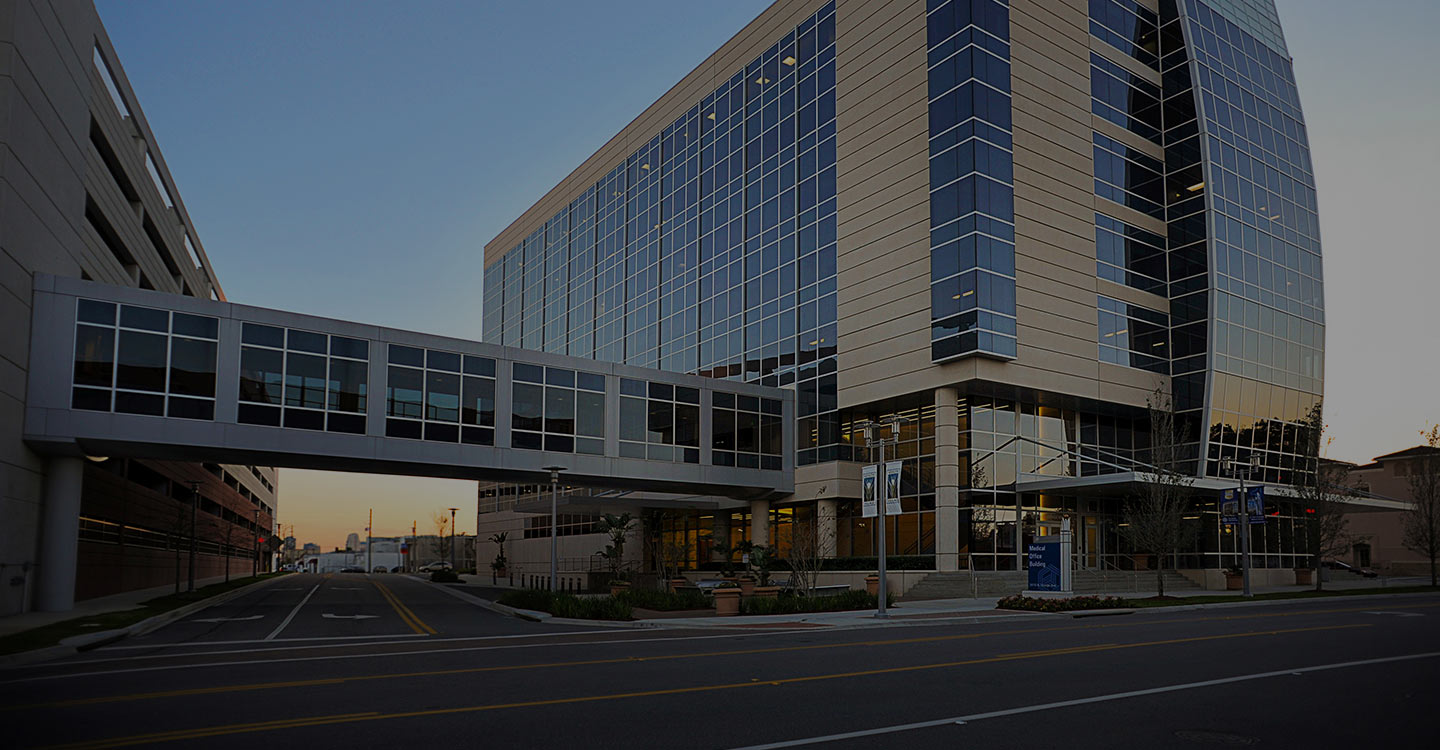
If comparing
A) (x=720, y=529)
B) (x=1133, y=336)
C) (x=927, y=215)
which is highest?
(x=927, y=215)

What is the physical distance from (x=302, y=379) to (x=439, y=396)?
17.1 ft

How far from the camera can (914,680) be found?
13266 mm

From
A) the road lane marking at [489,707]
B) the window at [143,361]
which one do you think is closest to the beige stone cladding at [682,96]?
the window at [143,361]

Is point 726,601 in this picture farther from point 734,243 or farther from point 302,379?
point 734,243

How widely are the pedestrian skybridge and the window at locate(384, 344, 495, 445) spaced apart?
6 centimetres

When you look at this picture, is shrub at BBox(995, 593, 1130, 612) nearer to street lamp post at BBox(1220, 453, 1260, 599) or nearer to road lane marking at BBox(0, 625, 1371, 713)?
road lane marking at BBox(0, 625, 1371, 713)

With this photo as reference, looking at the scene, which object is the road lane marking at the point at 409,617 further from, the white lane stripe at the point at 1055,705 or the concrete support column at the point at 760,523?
the concrete support column at the point at 760,523

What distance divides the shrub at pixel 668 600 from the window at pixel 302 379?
1275 cm

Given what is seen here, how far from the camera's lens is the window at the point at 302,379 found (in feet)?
111

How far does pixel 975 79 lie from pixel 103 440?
35935mm

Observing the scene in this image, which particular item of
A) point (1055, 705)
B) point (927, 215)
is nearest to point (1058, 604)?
point (927, 215)

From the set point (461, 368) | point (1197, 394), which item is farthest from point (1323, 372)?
point (461, 368)

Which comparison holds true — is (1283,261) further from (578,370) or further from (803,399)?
(578,370)

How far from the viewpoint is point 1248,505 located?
4094 centimetres
